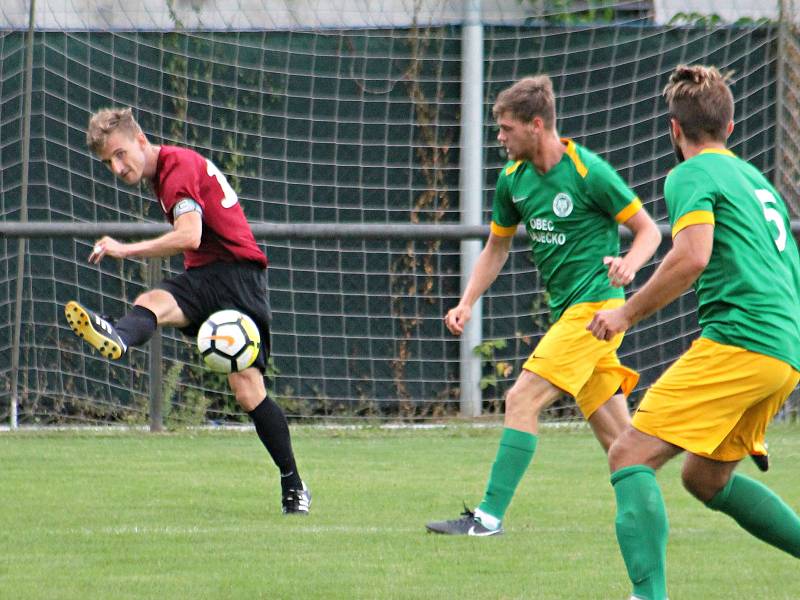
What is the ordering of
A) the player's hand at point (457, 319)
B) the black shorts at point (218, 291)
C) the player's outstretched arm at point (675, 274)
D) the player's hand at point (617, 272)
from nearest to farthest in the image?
1. the player's outstretched arm at point (675, 274)
2. the player's hand at point (617, 272)
3. the player's hand at point (457, 319)
4. the black shorts at point (218, 291)

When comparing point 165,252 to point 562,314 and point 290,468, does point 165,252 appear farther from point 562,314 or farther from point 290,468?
point 562,314

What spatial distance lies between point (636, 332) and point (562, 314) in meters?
4.94

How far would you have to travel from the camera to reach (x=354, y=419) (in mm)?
11008

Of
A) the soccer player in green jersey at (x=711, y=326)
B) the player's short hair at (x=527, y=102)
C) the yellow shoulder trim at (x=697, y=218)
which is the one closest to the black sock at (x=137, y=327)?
the player's short hair at (x=527, y=102)

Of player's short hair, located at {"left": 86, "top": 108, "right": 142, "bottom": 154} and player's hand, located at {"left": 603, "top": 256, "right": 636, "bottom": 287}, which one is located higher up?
player's short hair, located at {"left": 86, "top": 108, "right": 142, "bottom": 154}

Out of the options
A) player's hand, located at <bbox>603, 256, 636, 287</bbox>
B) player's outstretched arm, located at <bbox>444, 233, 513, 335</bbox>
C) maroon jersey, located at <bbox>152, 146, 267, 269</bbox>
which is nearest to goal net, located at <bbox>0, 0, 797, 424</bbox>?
maroon jersey, located at <bbox>152, 146, 267, 269</bbox>

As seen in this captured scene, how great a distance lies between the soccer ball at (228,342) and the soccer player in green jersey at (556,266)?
96cm

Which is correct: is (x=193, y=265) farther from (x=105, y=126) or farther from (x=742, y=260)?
(x=742, y=260)

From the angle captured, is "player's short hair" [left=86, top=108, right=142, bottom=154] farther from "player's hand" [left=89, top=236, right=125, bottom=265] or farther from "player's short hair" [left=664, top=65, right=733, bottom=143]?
"player's short hair" [left=664, top=65, right=733, bottom=143]

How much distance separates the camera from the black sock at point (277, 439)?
22.5 feet

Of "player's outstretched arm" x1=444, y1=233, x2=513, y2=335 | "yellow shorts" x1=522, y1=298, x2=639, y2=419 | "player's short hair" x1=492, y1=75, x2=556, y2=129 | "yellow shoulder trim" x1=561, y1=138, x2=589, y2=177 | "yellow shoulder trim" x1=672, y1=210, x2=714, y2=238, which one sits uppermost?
"player's short hair" x1=492, y1=75, x2=556, y2=129

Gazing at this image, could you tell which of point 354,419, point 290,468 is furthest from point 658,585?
point 354,419

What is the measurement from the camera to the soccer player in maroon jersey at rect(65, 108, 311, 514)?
6.72m

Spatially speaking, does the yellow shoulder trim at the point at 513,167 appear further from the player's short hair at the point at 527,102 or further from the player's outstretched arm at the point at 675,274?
the player's outstretched arm at the point at 675,274
